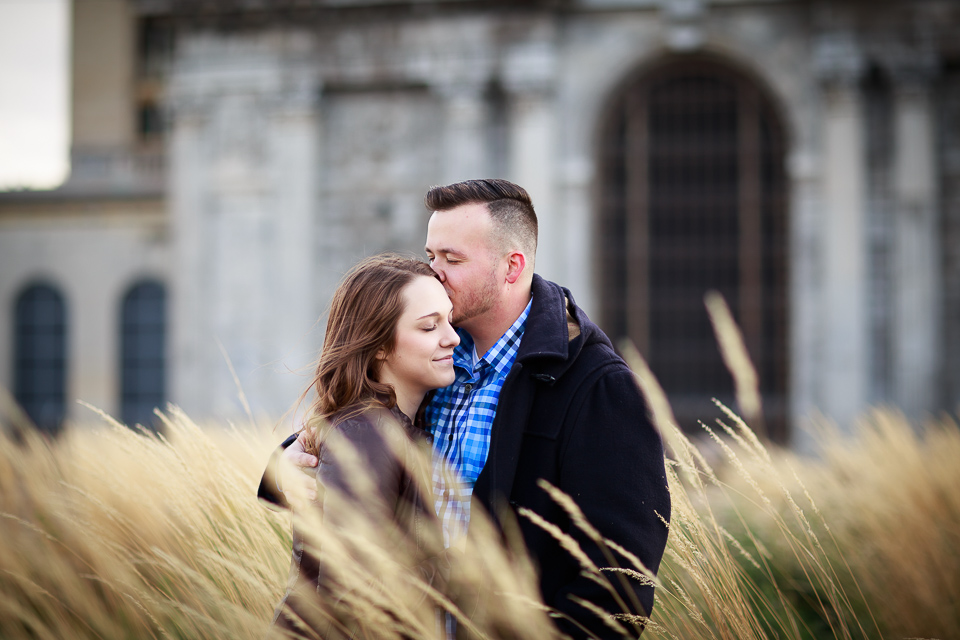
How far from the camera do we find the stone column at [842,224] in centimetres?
1222

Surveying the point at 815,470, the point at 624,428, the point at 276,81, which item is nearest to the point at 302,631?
the point at 624,428

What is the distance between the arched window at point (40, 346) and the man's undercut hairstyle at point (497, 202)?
1841cm

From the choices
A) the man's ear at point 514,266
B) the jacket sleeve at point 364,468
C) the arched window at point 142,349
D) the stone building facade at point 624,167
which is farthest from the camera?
the arched window at point 142,349

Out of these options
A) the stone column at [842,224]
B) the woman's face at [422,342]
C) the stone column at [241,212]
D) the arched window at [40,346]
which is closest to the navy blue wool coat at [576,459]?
the woman's face at [422,342]

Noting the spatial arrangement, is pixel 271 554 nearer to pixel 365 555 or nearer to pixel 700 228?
pixel 365 555

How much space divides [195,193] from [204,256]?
115 cm

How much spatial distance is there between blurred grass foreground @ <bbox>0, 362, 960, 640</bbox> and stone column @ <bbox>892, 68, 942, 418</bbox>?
25.7 feet

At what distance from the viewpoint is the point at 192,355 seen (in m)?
13.8

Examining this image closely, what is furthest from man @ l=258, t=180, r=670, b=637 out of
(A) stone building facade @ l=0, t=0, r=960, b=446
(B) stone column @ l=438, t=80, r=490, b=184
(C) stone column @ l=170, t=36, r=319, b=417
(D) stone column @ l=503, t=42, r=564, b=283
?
(C) stone column @ l=170, t=36, r=319, b=417

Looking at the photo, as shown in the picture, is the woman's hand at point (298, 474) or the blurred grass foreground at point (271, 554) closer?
the woman's hand at point (298, 474)

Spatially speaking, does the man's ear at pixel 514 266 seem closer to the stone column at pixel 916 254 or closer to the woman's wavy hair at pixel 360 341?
the woman's wavy hair at pixel 360 341

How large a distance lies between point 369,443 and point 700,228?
11.8 metres

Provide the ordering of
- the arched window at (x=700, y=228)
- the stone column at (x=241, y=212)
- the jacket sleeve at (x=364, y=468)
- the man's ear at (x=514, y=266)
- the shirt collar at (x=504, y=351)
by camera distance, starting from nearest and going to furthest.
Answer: the jacket sleeve at (x=364, y=468) < the shirt collar at (x=504, y=351) < the man's ear at (x=514, y=266) < the arched window at (x=700, y=228) < the stone column at (x=241, y=212)

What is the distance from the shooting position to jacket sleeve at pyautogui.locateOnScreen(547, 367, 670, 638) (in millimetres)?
2236
